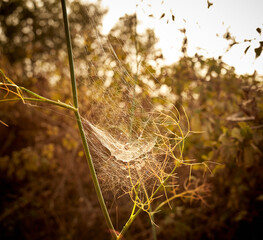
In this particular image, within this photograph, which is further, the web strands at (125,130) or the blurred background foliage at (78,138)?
the blurred background foliage at (78,138)

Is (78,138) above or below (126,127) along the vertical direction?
above

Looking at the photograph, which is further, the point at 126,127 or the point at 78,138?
the point at 78,138

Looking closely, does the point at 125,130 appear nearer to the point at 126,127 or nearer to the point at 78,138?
the point at 126,127

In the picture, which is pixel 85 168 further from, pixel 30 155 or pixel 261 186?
pixel 261 186

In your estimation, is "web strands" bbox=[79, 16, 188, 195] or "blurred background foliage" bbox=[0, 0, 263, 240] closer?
"web strands" bbox=[79, 16, 188, 195]

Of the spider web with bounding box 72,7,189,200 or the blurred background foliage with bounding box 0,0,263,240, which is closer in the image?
the spider web with bounding box 72,7,189,200

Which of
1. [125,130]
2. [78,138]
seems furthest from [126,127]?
[78,138]

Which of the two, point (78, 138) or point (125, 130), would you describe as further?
point (78, 138)

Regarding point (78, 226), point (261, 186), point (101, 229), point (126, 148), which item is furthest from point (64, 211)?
point (126, 148)
